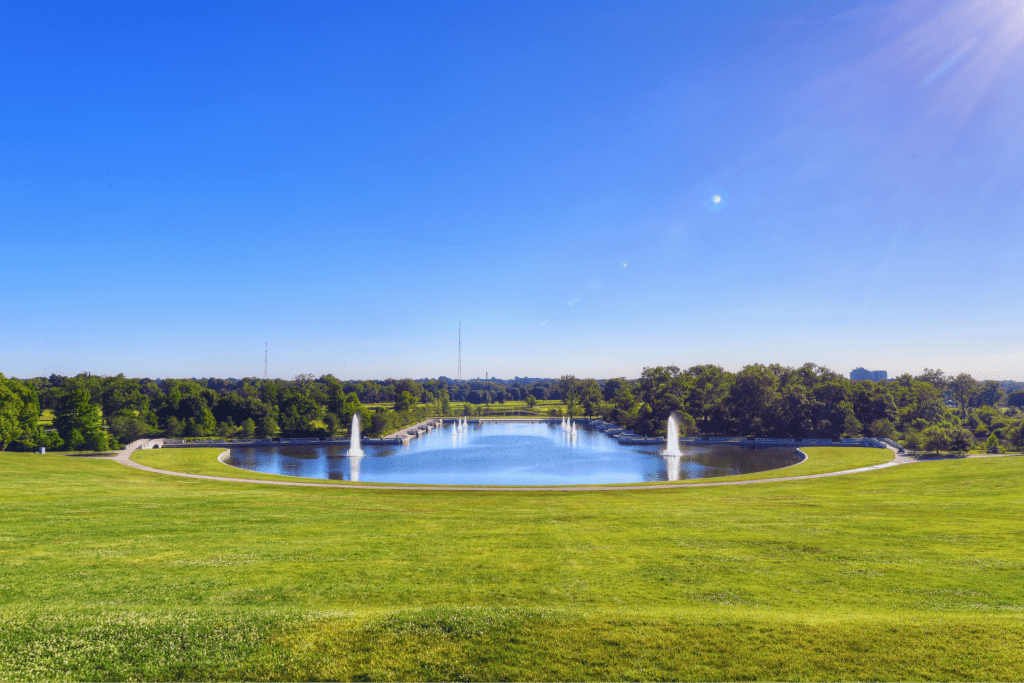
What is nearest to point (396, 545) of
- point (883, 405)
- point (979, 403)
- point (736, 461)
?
point (736, 461)

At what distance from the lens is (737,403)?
3339 inches

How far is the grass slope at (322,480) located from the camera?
43438 millimetres

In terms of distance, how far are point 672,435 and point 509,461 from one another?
30.8 m

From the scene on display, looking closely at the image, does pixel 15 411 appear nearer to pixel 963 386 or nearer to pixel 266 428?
pixel 266 428

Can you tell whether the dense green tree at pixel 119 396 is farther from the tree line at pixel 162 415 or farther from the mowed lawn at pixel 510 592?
the mowed lawn at pixel 510 592

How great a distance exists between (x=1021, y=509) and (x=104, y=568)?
34.0 meters

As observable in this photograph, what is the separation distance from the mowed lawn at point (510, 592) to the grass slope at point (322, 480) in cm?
1825

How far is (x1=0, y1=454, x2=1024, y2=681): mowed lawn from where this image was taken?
28.9 feet

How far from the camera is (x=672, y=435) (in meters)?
80.7

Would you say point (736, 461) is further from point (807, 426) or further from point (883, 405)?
point (883, 405)

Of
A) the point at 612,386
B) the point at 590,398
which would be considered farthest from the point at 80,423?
the point at 612,386

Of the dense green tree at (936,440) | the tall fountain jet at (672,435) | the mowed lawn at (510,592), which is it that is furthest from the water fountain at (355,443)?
the dense green tree at (936,440)

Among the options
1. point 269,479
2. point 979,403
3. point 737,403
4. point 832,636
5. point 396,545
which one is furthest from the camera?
point 979,403

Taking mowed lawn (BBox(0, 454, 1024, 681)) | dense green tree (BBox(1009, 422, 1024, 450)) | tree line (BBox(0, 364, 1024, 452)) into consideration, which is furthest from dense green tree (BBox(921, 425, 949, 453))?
mowed lawn (BBox(0, 454, 1024, 681))
